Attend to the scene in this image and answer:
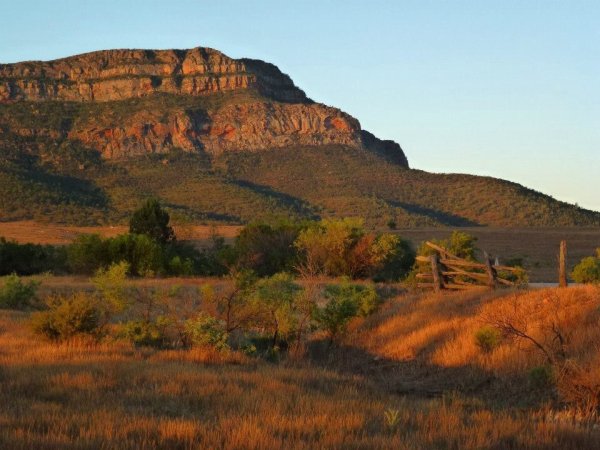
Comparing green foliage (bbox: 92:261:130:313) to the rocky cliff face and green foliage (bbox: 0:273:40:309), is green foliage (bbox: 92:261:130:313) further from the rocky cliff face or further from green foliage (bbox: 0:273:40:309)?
the rocky cliff face

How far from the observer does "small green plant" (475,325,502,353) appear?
1346 centimetres

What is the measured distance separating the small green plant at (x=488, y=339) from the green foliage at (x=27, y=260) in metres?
30.2

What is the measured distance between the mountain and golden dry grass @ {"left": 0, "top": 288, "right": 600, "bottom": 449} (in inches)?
1790

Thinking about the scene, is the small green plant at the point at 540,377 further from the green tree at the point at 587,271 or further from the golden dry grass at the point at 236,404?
the green tree at the point at 587,271

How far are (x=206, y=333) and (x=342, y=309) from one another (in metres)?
4.93

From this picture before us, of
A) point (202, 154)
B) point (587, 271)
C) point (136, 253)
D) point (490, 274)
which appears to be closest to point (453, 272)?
point (490, 274)

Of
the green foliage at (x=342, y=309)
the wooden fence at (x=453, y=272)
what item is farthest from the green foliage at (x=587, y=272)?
the green foliage at (x=342, y=309)

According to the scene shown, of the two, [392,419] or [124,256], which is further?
[124,256]

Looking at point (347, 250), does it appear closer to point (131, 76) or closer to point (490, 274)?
point (490, 274)

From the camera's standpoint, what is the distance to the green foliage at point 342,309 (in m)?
17.5

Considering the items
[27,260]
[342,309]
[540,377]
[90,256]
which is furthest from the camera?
[27,260]

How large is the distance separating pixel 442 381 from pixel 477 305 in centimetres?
367

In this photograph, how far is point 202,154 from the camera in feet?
384

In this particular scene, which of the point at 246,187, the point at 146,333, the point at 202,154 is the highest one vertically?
the point at 202,154
